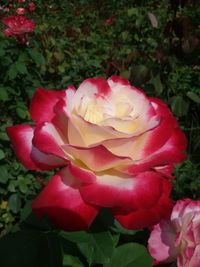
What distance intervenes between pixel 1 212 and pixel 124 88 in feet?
5.40

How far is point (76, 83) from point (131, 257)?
2.15 meters

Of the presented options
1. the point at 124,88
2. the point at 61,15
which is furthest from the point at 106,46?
the point at 124,88

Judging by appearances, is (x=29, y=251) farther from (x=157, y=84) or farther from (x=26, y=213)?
(x=157, y=84)

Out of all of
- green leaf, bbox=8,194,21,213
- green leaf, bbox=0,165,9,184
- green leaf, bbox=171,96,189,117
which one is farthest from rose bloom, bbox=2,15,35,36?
green leaf, bbox=171,96,189,117

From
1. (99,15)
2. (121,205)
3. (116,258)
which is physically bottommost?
(99,15)

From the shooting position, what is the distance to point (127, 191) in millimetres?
535

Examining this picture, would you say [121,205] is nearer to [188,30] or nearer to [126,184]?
[126,184]

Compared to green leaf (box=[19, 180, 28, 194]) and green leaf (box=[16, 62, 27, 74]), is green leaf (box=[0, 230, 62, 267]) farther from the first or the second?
green leaf (box=[16, 62, 27, 74])

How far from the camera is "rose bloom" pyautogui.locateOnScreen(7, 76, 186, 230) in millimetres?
523

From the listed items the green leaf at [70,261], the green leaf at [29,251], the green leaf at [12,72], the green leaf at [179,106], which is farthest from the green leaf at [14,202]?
the green leaf at [29,251]

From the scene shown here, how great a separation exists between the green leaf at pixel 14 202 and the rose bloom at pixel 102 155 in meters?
1.50

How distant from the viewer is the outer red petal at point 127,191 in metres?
0.52

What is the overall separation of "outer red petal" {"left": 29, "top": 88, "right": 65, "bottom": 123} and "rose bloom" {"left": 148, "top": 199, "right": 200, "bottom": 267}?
299 mm

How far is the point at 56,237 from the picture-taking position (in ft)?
2.02
